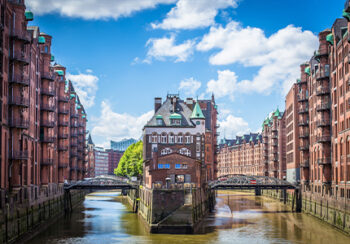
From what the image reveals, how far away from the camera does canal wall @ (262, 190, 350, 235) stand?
57.1 metres

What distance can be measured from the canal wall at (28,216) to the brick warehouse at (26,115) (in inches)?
31.0

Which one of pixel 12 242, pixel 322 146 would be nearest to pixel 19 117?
pixel 12 242

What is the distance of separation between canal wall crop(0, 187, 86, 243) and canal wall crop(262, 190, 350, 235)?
113 feet

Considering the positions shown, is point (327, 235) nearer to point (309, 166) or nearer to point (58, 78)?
point (309, 166)

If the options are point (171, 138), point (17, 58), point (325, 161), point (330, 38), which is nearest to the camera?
point (17, 58)

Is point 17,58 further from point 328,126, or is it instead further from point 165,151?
point 328,126

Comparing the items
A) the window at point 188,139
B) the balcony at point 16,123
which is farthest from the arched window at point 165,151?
the balcony at point 16,123

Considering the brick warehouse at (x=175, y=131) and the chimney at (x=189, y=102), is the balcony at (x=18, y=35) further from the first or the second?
the chimney at (x=189, y=102)

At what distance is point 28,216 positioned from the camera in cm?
5616

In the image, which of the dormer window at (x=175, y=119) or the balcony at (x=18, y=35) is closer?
the balcony at (x=18, y=35)

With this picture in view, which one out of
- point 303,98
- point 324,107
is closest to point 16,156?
point 324,107

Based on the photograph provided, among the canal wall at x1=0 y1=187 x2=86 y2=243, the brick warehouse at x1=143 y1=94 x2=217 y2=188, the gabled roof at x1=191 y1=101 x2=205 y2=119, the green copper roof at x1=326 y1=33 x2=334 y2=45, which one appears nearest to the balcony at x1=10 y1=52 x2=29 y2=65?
the canal wall at x1=0 y1=187 x2=86 y2=243

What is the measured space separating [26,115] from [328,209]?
40.3 meters

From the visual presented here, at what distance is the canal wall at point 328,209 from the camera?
57059 mm
